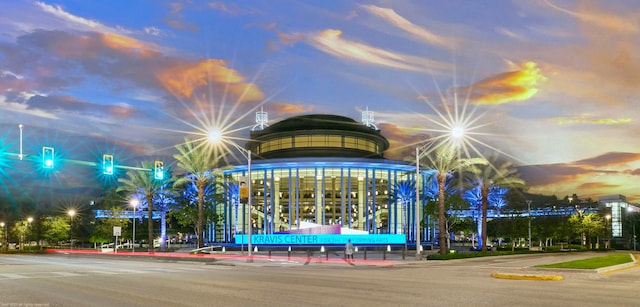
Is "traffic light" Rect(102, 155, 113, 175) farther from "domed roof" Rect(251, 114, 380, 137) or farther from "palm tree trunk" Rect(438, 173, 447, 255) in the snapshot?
"domed roof" Rect(251, 114, 380, 137)

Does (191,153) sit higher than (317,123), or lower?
lower

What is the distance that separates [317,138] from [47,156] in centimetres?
8310

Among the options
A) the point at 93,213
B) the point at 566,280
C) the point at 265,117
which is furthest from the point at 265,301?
the point at 265,117

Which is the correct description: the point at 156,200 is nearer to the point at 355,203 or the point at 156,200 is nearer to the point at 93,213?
the point at 93,213

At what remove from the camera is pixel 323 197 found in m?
103

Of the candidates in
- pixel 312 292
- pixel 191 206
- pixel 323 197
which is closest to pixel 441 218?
pixel 312 292

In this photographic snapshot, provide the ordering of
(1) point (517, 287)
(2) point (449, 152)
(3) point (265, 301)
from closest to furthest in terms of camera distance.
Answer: (3) point (265, 301) < (1) point (517, 287) < (2) point (449, 152)

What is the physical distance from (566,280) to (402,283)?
689 centimetres

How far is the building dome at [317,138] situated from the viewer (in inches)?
4392

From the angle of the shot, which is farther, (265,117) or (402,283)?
(265,117)

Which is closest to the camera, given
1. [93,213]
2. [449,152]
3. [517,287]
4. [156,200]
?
[517,287]

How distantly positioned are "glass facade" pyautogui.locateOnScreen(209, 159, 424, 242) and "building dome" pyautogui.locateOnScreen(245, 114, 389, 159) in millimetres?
5194

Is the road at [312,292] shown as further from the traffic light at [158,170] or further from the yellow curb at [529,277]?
the traffic light at [158,170]

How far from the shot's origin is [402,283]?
2189 cm
